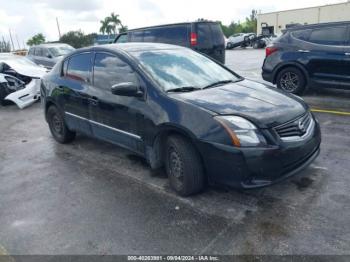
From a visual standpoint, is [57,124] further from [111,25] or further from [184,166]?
[111,25]

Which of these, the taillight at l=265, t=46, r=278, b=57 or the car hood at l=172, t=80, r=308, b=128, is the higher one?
the taillight at l=265, t=46, r=278, b=57

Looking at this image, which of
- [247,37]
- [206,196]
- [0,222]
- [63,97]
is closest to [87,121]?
[63,97]

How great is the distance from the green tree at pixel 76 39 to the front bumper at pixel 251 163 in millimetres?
43508

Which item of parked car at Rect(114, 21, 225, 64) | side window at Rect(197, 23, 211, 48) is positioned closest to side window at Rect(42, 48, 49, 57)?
parked car at Rect(114, 21, 225, 64)

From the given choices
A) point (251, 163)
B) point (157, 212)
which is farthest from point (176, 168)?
point (251, 163)

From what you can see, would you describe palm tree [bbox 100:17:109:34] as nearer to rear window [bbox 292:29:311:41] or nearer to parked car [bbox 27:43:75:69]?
parked car [bbox 27:43:75:69]

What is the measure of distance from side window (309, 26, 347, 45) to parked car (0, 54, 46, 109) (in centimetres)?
758

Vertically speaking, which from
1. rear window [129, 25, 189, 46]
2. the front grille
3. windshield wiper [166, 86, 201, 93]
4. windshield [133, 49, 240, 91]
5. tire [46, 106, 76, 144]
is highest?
rear window [129, 25, 189, 46]

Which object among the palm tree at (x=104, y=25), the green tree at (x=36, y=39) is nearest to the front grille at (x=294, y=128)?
the palm tree at (x=104, y=25)

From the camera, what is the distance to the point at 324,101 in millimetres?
7504

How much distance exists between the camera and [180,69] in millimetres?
4238

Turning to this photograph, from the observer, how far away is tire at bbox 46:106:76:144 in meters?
5.70

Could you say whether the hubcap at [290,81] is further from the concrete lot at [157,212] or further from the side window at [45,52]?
the side window at [45,52]

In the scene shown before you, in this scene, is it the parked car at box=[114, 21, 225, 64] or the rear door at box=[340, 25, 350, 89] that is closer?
the rear door at box=[340, 25, 350, 89]
